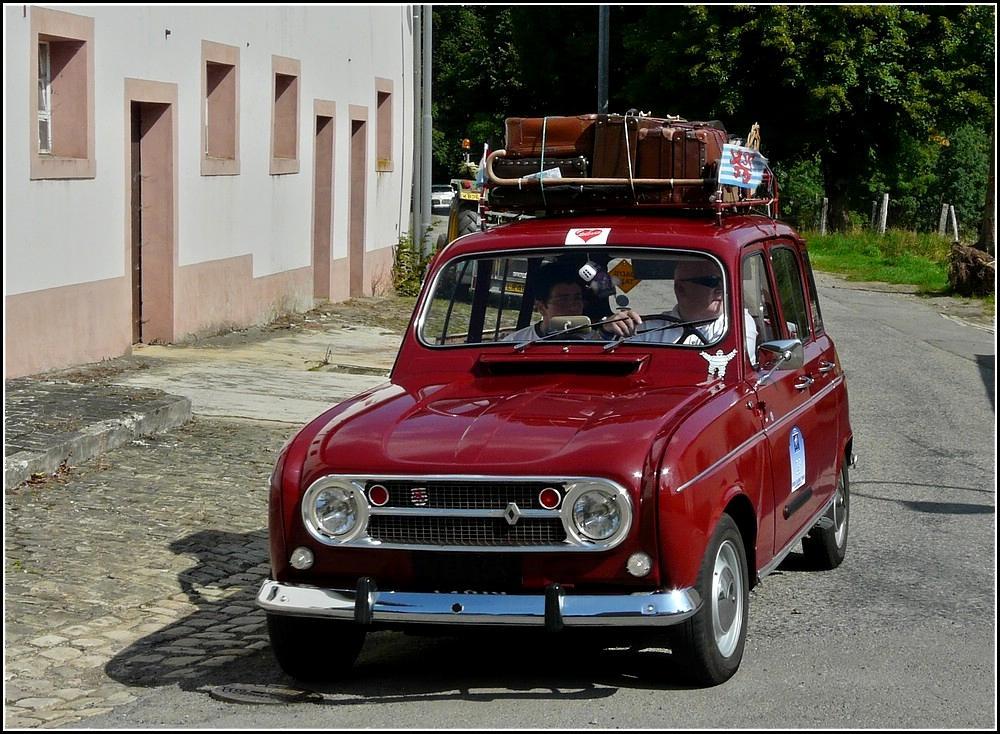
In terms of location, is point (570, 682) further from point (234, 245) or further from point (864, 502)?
point (234, 245)

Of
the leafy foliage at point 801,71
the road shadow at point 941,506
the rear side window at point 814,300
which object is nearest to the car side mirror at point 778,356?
the rear side window at point 814,300

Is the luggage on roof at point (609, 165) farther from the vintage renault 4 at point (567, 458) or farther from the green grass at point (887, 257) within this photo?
the green grass at point (887, 257)

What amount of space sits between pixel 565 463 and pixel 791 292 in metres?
2.77

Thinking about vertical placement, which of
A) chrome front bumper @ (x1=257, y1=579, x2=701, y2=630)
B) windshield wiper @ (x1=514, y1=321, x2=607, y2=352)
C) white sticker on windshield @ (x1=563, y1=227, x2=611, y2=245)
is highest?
white sticker on windshield @ (x1=563, y1=227, x2=611, y2=245)

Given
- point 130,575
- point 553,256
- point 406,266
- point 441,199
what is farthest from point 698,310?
point 441,199

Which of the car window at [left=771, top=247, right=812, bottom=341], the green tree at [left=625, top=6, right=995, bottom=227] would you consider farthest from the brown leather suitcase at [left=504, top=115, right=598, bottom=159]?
the green tree at [left=625, top=6, right=995, bottom=227]

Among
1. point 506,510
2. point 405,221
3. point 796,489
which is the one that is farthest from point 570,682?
point 405,221

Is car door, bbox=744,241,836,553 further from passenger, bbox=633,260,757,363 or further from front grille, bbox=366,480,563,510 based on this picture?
front grille, bbox=366,480,563,510

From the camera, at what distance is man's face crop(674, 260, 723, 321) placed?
22.3 feet

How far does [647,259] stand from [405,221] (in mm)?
20425

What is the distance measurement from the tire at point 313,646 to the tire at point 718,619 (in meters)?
1.27

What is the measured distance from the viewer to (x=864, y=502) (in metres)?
10.0

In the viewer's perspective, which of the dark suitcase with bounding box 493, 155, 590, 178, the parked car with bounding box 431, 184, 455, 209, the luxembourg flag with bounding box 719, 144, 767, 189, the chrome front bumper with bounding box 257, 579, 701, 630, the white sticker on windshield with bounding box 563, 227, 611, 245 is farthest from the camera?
the parked car with bounding box 431, 184, 455, 209

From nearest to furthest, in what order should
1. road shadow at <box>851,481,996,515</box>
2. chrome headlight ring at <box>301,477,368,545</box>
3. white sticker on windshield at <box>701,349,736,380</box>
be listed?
1. chrome headlight ring at <box>301,477,368,545</box>
2. white sticker on windshield at <box>701,349,736,380</box>
3. road shadow at <box>851,481,996,515</box>
